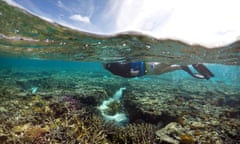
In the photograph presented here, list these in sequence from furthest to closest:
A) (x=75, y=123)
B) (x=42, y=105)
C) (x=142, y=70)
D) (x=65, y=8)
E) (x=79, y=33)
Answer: (x=142, y=70) → (x=79, y=33) → (x=42, y=105) → (x=65, y=8) → (x=75, y=123)

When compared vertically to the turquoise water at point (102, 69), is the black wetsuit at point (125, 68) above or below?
above

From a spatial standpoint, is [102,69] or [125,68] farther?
[102,69]

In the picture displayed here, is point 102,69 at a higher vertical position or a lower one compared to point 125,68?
lower

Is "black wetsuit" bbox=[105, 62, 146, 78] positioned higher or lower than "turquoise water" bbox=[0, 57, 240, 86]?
higher

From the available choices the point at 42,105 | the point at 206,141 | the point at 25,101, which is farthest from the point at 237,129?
the point at 25,101

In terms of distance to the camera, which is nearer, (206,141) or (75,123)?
(206,141)

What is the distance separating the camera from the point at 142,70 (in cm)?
1315

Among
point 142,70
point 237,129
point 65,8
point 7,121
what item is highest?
point 65,8

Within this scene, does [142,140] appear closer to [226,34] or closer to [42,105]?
[42,105]

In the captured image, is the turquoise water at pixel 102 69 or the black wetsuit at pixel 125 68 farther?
the turquoise water at pixel 102 69

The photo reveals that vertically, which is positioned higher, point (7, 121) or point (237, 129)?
point (7, 121)

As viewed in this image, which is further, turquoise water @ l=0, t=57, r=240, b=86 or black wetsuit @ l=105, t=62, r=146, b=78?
turquoise water @ l=0, t=57, r=240, b=86

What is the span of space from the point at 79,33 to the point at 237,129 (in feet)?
35.5

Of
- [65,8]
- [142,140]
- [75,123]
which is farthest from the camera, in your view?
[65,8]
